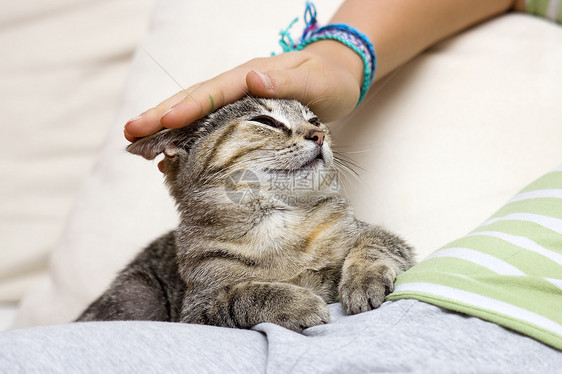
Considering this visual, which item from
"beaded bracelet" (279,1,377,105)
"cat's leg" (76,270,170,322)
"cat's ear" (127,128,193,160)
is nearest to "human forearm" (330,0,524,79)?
"beaded bracelet" (279,1,377,105)

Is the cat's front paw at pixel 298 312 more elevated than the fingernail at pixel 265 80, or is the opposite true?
the fingernail at pixel 265 80

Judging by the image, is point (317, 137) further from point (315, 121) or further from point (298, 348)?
point (298, 348)

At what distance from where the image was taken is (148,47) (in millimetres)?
1478

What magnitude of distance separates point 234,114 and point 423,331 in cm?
55

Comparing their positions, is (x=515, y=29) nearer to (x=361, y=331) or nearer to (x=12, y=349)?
(x=361, y=331)

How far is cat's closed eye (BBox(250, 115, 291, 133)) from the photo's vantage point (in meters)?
1.00

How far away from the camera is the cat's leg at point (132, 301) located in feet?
3.80

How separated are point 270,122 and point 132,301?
0.52 meters

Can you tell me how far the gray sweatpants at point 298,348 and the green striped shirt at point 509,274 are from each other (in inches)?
0.7

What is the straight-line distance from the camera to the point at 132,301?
3.87ft

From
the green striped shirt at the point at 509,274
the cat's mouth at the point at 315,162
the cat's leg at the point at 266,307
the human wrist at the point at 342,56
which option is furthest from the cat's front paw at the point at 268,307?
the human wrist at the point at 342,56

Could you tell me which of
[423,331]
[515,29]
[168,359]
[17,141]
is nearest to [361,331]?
[423,331]

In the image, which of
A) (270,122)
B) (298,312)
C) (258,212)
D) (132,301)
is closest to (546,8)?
(270,122)

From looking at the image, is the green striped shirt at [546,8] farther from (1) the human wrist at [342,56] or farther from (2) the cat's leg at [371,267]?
(2) the cat's leg at [371,267]
